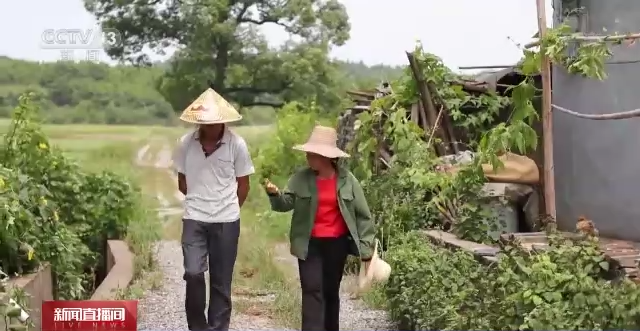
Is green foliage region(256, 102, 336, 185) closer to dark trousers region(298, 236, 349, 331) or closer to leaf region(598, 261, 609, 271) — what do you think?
dark trousers region(298, 236, 349, 331)

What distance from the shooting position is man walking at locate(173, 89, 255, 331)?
5.27m

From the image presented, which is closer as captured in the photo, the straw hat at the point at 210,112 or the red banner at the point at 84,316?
the red banner at the point at 84,316

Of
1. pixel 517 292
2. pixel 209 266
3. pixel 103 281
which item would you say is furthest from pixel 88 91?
pixel 517 292

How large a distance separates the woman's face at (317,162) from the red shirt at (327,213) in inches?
3.7

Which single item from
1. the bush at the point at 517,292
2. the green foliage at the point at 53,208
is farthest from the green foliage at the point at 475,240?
the green foliage at the point at 53,208

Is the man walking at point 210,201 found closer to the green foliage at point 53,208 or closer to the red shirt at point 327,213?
the red shirt at point 327,213

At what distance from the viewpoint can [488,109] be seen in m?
9.70

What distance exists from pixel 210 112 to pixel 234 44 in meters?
13.5

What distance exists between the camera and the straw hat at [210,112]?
17.1 feet

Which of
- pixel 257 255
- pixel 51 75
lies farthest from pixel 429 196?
pixel 51 75

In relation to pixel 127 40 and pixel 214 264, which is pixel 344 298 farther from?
pixel 127 40

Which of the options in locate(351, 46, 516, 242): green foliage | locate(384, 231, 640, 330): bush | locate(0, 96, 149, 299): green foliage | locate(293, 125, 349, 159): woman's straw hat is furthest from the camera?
locate(351, 46, 516, 242): green foliage

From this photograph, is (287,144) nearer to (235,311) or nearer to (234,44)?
(234,44)

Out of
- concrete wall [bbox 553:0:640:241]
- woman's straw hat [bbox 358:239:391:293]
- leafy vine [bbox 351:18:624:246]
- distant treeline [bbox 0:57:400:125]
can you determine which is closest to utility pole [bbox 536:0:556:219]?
leafy vine [bbox 351:18:624:246]
